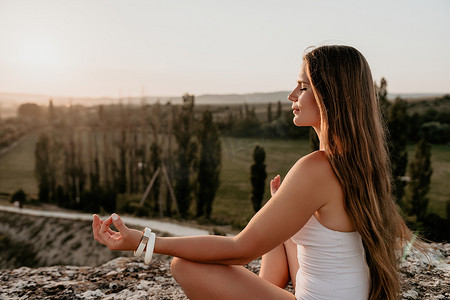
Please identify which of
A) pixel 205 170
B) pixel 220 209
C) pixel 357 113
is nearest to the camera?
pixel 357 113

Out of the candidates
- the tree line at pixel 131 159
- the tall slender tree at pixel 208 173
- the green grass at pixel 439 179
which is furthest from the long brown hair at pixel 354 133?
the green grass at pixel 439 179

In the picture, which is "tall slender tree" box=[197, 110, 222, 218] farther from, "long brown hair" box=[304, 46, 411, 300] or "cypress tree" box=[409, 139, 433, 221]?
"long brown hair" box=[304, 46, 411, 300]

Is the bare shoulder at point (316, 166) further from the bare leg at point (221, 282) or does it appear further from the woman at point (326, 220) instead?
the bare leg at point (221, 282)

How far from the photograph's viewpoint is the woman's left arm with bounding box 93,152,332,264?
161cm

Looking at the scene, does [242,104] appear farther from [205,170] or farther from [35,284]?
[35,284]

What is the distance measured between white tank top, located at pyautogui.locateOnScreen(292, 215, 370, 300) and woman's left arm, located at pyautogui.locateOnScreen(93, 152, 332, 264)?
4.6 inches

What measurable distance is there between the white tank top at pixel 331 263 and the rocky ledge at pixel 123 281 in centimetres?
77

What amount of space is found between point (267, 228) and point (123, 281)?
1421 mm

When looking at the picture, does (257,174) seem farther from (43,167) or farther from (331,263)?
(331,263)

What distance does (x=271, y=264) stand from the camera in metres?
2.32

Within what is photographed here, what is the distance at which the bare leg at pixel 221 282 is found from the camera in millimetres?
1777

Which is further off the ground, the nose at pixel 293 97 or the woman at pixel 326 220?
the nose at pixel 293 97

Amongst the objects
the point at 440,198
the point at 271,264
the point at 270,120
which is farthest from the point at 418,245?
the point at 270,120

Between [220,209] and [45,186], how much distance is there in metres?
11.4
